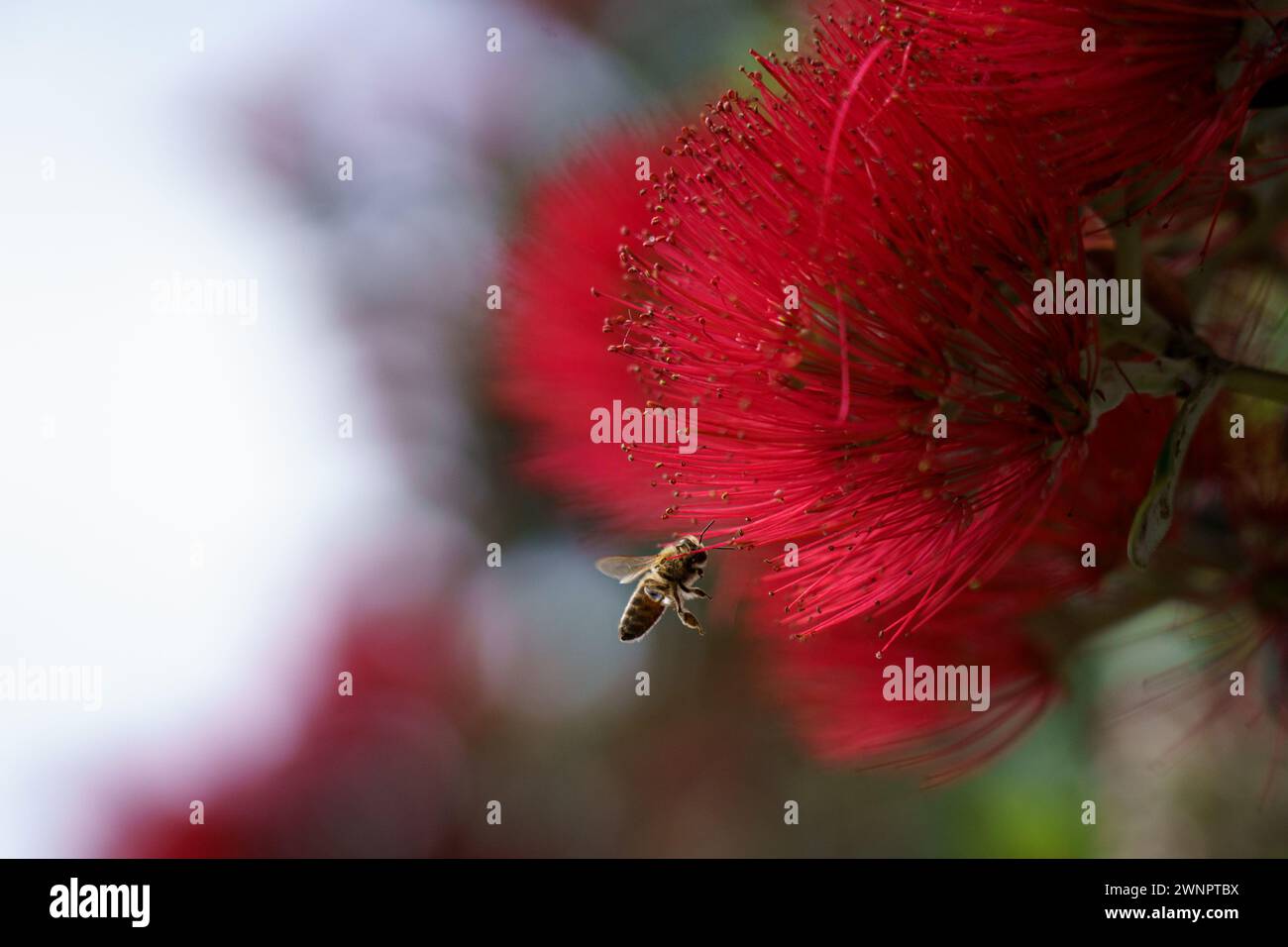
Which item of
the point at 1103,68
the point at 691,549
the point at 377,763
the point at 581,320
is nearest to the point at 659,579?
the point at 691,549

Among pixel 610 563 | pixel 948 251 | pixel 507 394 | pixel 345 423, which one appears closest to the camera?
pixel 948 251

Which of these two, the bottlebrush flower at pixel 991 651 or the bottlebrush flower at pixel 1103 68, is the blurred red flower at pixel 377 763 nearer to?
the bottlebrush flower at pixel 991 651

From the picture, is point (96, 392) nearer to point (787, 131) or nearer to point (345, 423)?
point (345, 423)

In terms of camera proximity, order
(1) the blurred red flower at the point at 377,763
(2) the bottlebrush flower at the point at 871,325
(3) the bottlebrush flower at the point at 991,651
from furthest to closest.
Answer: (1) the blurred red flower at the point at 377,763
(3) the bottlebrush flower at the point at 991,651
(2) the bottlebrush flower at the point at 871,325

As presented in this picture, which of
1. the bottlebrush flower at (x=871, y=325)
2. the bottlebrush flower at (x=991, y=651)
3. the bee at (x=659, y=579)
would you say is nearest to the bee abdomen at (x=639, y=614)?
the bee at (x=659, y=579)

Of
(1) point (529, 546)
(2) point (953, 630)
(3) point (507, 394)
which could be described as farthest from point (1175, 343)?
(1) point (529, 546)

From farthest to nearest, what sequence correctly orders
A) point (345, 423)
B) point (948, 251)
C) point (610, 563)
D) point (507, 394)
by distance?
point (345, 423), point (507, 394), point (610, 563), point (948, 251)
